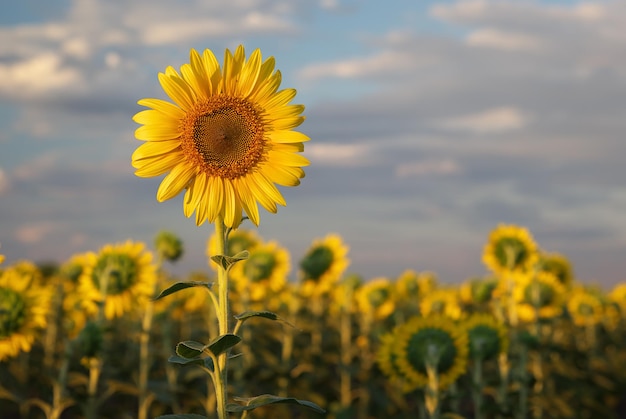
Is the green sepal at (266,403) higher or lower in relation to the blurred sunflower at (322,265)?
lower

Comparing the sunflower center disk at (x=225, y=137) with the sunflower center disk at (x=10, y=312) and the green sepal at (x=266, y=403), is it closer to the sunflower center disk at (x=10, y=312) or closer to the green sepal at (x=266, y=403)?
the green sepal at (x=266, y=403)

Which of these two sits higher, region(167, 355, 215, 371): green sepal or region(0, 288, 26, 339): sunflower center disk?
region(0, 288, 26, 339): sunflower center disk

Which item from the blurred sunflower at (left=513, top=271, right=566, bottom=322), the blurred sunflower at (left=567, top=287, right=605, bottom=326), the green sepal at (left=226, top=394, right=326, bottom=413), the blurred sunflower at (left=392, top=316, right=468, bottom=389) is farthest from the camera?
the blurred sunflower at (left=567, top=287, right=605, bottom=326)

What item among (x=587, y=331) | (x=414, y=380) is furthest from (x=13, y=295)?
(x=587, y=331)

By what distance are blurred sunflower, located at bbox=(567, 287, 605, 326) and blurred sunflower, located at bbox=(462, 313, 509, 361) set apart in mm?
7954

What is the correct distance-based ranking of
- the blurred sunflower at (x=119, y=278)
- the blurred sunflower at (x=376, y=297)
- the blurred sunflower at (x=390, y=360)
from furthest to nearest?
the blurred sunflower at (x=376, y=297) < the blurred sunflower at (x=119, y=278) < the blurred sunflower at (x=390, y=360)

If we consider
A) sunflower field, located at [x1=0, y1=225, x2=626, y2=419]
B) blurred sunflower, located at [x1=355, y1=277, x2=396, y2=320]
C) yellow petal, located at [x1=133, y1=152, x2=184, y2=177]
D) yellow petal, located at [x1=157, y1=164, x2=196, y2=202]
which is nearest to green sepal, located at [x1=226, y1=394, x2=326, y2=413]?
sunflower field, located at [x1=0, y1=225, x2=626, y2=419]

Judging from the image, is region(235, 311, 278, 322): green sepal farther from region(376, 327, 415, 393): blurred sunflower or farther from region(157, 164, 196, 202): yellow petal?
region(376, 327, 415, 393): blurred sunflower

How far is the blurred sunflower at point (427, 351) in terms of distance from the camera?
564 centimetres

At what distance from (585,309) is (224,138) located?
1193 centimetres

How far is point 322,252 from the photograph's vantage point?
10867 millimetres

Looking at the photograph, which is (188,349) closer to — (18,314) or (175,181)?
(175,181)

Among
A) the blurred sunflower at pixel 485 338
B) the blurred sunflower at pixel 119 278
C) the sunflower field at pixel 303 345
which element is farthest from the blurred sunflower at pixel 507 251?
the blurred sunflower at pixel 119 278

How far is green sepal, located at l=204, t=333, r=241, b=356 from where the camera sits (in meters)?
3.02
